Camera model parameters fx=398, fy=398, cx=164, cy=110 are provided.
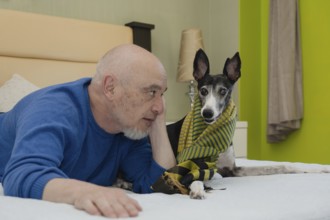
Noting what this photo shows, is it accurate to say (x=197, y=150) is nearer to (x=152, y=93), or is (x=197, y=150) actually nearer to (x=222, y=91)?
(x=152, y=93)

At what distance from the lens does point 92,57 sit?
3240 millimetres

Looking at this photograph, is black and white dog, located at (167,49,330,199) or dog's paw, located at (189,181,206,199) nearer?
dog's paw, located at (189,181,206,199)

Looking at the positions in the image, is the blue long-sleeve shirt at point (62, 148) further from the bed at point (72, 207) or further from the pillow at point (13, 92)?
the pillow at point (13, 92)

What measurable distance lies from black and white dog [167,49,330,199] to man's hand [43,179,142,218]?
841 millimetres

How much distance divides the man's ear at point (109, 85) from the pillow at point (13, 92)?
3.81ft

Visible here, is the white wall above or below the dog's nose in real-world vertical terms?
above

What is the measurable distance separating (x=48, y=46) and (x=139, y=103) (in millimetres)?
1870

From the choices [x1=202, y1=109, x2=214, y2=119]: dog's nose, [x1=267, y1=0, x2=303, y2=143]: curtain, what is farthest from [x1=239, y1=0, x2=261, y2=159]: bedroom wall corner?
[x1=202, y1=109, x2=214, y2=119]: dog's nose

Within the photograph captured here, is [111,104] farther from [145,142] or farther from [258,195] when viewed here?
[258,195]

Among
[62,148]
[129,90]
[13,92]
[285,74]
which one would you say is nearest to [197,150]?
[129,90]

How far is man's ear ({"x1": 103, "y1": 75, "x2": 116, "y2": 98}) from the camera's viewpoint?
138 centimetres

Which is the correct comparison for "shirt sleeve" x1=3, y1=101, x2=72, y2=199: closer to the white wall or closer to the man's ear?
the man's ear

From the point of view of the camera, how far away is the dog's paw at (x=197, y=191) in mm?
1207

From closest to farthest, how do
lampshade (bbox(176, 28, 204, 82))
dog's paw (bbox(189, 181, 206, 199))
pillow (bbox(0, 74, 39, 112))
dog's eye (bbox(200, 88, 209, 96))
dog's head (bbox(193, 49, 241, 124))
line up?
1. dog's paw (bbox(189, 181, 206, 199))
2. dog's head (bbox(193, 49, 241, 124))
3. dog's eye (bbox(200, 88, 209, 96))
4. pillow (bbox(0, 74, 39, 112))
5. lampshade (bbox(176, 28, 204, 82))
